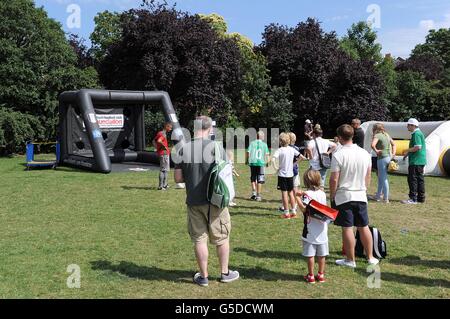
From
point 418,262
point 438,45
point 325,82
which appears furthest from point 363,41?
point 418,262

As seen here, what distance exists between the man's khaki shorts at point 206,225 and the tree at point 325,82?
2616 centimetres

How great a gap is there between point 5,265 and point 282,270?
3.31 m

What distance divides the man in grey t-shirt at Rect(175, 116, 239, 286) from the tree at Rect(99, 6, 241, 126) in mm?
20926

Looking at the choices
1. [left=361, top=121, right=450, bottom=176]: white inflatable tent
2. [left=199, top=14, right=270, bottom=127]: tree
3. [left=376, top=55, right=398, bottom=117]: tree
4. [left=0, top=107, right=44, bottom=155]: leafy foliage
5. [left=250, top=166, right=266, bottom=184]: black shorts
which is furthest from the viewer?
[left=376, top=55, right=398, bottom=117]: tree

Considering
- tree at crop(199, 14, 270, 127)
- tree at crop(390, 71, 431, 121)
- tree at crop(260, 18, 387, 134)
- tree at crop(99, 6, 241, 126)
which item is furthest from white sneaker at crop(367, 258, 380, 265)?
tree at crop(390, 71, 431, 121)

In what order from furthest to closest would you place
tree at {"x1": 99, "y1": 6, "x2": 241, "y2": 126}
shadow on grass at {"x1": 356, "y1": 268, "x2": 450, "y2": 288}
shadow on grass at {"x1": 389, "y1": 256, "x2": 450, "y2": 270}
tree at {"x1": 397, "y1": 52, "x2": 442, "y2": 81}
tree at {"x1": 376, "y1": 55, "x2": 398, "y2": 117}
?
1. tree at {"x1": 397, "y1": 52, "x2": 442, "y2": 81}
2. tree at {"x1": 376, "y1": 55, "x2": 398, "y2": 117}
3. tree at {"x1": 99, "y1": 6, "x2": 241, "y2": 126}
4. shadow on grass at {"x1": 389, "y1": 256, "x2": 450, "y2": 270}
5. shadow on grass at {"x1": 356, "y1": 268, "x2": 450, "y2": 288}

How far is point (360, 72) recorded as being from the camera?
3041cm

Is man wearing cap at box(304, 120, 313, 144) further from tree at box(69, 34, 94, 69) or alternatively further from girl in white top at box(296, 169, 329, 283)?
tree at box(69, 34, 94, 69)

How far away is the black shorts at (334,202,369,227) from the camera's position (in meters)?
5.57

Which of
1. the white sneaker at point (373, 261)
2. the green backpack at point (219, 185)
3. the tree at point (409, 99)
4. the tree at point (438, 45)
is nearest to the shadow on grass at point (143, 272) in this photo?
the green backpack at point (219, 185)
